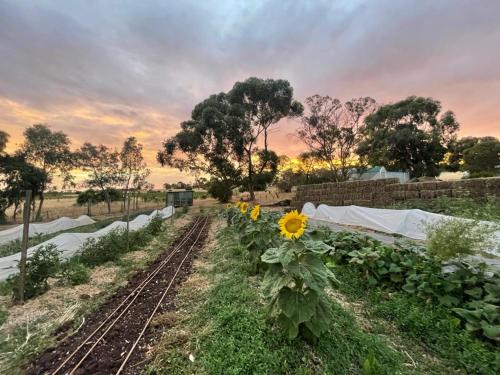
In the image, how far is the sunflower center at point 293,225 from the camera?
7.59ft

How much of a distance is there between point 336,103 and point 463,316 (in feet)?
82.2

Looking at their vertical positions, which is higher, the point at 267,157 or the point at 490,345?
the point at 267,157

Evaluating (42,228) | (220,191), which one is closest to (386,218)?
(42,228)

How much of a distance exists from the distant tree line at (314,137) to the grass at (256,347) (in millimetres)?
23487

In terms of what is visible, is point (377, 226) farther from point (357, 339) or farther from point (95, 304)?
point (95, 304)

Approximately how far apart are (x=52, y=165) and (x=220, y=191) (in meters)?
17.6

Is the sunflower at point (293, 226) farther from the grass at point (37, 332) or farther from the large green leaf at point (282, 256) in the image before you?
the grass at point (37, 332)

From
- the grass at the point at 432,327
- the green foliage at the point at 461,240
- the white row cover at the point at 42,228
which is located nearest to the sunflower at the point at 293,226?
the grass at the point at 432,327

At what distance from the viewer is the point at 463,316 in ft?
8.48

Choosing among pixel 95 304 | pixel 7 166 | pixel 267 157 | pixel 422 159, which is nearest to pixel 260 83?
pixel 267 157

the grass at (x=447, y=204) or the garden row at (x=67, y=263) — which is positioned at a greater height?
the grass at (x=447, y=204)

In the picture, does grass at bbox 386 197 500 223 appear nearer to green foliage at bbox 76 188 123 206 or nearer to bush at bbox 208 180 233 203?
bush at bbox 208 180 233 203

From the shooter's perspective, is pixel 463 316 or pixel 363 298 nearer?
pixel 463 316

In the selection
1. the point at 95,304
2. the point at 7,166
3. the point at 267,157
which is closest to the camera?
the point at 95,304
